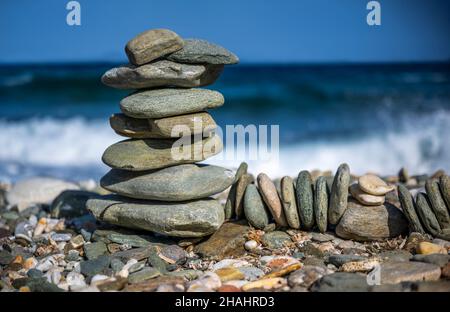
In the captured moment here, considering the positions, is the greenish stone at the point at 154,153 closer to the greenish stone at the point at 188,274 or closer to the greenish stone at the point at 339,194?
the greenish stone at the point at 188,274

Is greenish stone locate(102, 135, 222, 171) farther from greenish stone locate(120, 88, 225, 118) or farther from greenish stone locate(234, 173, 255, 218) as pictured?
greenish stone locate(234, 173, 255, 218)

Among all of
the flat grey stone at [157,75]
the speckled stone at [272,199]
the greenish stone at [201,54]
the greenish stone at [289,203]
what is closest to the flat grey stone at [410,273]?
the greenish stone at [289,203]

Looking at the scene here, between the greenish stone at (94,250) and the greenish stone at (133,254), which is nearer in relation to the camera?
the greenish stone at (133,254)

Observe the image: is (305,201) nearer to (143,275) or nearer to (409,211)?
(409,211)

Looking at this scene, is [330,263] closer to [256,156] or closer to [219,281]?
[219,281]

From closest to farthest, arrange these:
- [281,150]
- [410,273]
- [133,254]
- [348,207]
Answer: [410,273]
[133,254]
[348,207]
[281,150]

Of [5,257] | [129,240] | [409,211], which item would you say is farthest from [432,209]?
[5,257]
